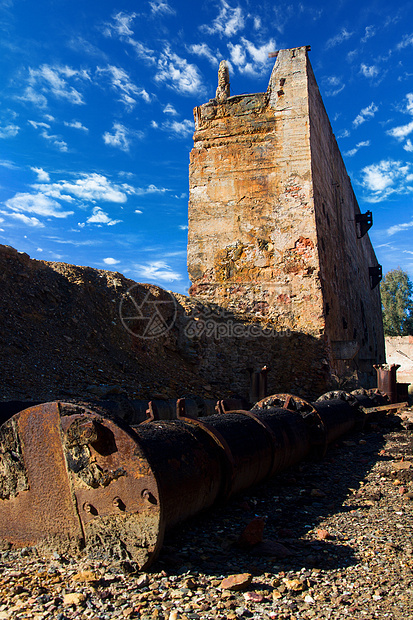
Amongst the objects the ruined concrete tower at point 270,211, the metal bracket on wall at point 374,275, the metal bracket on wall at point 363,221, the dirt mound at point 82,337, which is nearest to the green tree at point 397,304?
the metal bracket on wall at point 374,275

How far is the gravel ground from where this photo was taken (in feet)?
6.13

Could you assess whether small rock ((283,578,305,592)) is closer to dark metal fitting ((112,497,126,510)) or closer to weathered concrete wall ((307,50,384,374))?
dark metal fitting ((112,497,126,510))

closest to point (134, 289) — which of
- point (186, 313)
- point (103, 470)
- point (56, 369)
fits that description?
point (186, 313)

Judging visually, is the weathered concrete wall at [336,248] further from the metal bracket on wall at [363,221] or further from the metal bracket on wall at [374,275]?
the metal bracket on wall at [374,275]

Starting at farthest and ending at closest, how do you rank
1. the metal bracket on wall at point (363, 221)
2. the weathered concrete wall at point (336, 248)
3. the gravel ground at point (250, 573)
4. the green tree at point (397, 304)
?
the green tree at point (397, 304) → the metal bracket on wall at point (363, 221) → the weathered concrete wall at point (336, 248) → the gravel ground at point (250, 573)

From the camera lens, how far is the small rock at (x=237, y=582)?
202 cm

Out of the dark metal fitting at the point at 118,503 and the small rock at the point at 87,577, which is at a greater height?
the dark metal fitting at the point at 118,503

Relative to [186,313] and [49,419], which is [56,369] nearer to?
[186,313]

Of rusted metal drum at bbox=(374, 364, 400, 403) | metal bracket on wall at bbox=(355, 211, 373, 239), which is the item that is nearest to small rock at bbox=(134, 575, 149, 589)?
rusted metal drum at bbox=(374, 364, 400, 403)

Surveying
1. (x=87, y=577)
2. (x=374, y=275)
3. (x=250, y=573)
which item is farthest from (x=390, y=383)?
(x=374, y=275)

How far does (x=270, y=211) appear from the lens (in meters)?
10.8

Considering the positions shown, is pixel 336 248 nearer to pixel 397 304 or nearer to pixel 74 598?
pixel 74 598

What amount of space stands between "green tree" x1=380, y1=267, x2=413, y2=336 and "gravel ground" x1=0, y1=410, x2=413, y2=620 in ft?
126

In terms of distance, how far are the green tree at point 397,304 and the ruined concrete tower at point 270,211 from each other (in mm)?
29675
